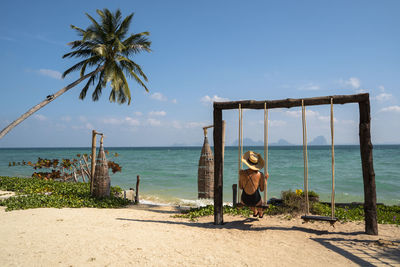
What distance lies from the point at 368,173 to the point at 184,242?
4649mm

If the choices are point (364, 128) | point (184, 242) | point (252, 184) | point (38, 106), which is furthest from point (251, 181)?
point (38, 106)

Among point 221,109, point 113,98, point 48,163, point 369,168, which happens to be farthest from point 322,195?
point 48,163

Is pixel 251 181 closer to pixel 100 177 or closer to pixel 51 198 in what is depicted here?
pixel 100 177

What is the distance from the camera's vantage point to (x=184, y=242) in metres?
5.77

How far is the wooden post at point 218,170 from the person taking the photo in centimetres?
746

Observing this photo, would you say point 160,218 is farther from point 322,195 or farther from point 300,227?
point 322,195

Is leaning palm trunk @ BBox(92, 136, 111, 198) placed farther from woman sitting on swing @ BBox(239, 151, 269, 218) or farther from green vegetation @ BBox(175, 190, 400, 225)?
woman sitting on swing @ BBox(239, 151, 269, 218)

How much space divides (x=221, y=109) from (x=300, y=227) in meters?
3.80

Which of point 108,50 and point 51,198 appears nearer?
point 51,198

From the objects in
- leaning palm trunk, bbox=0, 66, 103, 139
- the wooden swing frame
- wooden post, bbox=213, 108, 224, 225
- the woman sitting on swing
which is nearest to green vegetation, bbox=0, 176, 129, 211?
leaning palm trunk, bbox=0, 66, 103, 139

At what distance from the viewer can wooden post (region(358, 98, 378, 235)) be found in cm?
646

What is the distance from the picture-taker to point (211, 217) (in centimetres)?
834

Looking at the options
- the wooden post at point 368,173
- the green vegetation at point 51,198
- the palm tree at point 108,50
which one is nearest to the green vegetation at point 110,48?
the palm tree at point 108,50

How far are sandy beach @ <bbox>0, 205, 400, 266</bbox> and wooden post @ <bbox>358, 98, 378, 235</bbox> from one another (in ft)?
1.12
